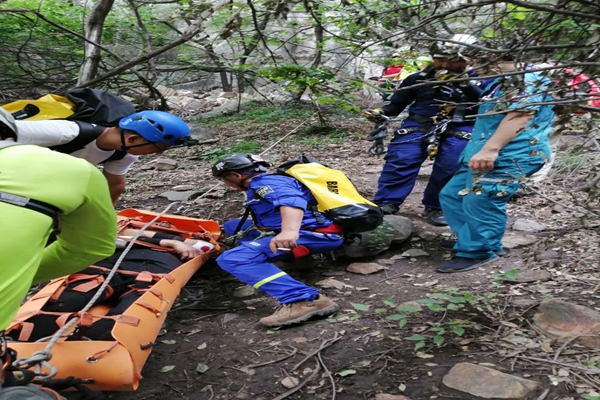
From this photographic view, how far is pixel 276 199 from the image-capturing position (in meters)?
3.81

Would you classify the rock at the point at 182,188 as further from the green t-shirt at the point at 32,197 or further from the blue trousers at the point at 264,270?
the green t-shirt at the point at 32,197

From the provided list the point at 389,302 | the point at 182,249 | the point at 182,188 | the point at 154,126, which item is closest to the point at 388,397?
the point at 389,302

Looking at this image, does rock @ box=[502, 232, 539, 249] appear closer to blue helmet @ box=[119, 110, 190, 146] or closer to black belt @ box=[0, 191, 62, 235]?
blue helmet @ box=[119, 110, 190, 146]

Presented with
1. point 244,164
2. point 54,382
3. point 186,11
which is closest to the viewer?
point 54,382

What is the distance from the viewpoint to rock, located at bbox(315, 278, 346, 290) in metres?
4.20

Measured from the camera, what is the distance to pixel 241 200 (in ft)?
21.0

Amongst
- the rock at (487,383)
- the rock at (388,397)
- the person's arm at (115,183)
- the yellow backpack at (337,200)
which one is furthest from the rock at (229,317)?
the person's arm at (115,183)

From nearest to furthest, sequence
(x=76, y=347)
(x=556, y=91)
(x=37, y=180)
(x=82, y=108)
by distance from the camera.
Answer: (x=37, y=180) < (x=556, y=91) < (x=76, y=347) < (x=82, y=108)

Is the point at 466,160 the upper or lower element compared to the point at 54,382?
upper

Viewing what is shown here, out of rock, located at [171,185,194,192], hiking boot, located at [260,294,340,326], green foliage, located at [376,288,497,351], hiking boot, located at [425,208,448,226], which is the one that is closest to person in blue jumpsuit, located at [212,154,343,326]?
hiking boot, located at [260,294,340,326]

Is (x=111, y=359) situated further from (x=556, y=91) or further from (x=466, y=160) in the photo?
(x=466, y=160)

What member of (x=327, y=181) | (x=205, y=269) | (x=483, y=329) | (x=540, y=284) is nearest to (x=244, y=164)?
(x=327, y=181)

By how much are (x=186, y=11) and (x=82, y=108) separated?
1182 mm

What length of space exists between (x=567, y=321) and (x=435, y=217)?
2.58 metres
